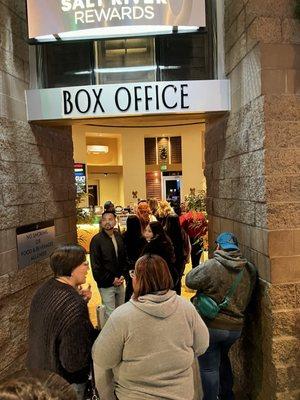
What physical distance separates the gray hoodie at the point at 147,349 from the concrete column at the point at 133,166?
15595mm

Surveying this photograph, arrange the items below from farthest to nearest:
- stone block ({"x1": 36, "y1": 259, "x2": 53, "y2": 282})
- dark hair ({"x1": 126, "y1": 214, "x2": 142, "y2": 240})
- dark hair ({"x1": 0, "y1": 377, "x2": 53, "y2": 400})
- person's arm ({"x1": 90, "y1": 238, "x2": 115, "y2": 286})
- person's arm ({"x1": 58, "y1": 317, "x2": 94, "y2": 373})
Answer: dark hair ({"x1": 126, "y1": 214, "x2": 142, "y2": 240}), person's arm ({"x1": 90, "y1": 238, "x2": 115, "y2": 286}), stone block ({"x1": 36, "y1": 259, "x2": 53, "y2": 282}), person's arm ({"x1": 58, "y1": 317, "x2": 94, "y2": 373}), dark hair ({"x1": 0, "y1": 377, "x2": 53, "y2": 400})

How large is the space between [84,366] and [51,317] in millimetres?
288

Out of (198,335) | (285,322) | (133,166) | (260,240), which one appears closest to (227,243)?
(260,240)

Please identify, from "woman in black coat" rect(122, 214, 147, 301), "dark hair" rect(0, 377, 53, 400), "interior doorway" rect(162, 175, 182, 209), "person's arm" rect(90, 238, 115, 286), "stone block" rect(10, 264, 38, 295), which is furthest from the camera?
"interior doorway" rect(162, 175, 182, 209)

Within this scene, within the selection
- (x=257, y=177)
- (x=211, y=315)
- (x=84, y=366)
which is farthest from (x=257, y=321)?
(x=84, y=366)

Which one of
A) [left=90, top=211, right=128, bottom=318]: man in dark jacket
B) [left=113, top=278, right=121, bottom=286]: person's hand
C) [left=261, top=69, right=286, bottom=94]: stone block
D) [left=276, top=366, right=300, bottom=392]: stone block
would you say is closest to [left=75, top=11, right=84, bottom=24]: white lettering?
[left=261, top=69, right=286, bottom=94]: stone block

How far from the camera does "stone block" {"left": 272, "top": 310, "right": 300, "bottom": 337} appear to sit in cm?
258

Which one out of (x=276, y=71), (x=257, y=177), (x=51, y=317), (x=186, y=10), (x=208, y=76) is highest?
(x=186, y=10)

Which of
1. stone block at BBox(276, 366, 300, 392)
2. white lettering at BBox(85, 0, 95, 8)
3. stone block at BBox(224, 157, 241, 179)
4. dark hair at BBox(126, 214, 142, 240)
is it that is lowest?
stone block at BBox(276, 366, 300, 392)

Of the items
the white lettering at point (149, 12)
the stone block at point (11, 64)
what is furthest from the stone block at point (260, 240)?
the stone block at point (11, 64)

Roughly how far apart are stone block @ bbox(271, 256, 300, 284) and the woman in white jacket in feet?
3.14

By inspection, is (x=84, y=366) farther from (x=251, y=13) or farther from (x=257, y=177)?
(x=251, y=13)

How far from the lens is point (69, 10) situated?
2961 mm

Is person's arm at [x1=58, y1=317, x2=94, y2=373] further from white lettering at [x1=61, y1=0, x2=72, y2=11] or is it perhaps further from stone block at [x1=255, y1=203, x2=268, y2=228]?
white lettering at [x1=61, y1=0, x2=72, y2=11]
